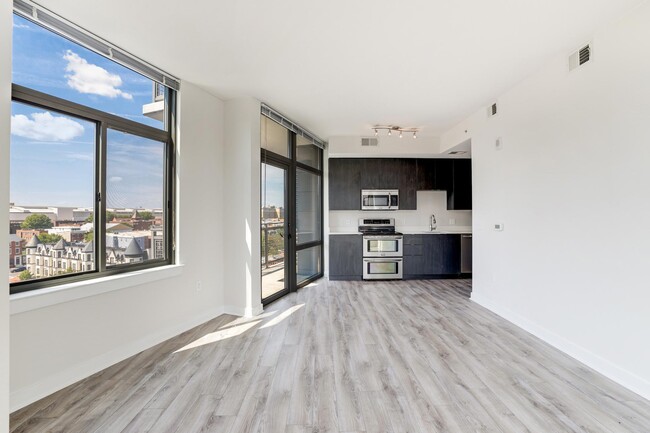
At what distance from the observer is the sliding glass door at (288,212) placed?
3.88 m

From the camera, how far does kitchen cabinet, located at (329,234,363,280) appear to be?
17.2 ft

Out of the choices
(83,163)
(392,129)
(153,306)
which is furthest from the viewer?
(392,129)

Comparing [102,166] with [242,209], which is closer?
[102,166]

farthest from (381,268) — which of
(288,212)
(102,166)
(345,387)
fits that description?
(102,166)

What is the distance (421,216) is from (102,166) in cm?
532

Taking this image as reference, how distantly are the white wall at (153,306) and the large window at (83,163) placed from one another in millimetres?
209

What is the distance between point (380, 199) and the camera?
5.47 meters

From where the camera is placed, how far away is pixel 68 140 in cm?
212

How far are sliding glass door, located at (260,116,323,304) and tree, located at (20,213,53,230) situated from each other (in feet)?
6.72

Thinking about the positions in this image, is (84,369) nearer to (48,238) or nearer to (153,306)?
(153,306)

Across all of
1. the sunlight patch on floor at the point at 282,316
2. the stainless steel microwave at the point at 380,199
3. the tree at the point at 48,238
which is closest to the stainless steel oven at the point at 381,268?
the stainless steel microwave at the point at 380,199

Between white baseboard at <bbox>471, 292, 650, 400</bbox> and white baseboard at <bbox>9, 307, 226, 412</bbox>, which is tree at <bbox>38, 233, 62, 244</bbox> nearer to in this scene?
white baseboard at <bbox>9, 307, 226, 412</bbox>

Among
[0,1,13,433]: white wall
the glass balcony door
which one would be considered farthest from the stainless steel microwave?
[0,1,13,433]: white wall

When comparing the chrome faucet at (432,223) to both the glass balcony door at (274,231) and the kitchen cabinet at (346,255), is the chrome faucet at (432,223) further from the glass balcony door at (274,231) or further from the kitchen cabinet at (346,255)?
the glass balcony door at (274,231)
